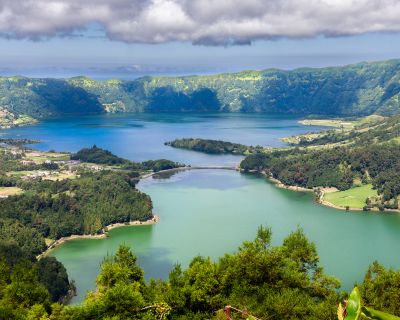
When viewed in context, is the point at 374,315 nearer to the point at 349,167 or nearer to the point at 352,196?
the point at 352,196

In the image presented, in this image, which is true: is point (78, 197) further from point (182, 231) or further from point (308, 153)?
point (308, 153)

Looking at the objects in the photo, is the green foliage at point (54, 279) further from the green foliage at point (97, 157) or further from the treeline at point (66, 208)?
the green foliage at point (97, 157)

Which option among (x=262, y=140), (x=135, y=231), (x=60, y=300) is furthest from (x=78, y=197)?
(x=262, y=140)

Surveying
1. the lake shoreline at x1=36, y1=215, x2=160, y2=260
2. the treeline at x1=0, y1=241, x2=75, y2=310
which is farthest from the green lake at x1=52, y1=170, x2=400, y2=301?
the treeline at x1=0, y1=241, x2=75, y2=310

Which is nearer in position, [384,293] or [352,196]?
[384,293]

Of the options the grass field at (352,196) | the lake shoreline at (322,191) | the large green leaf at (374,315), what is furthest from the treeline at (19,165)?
the large green leaf at (374,315)

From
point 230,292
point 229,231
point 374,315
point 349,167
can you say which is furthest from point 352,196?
point 374,315
